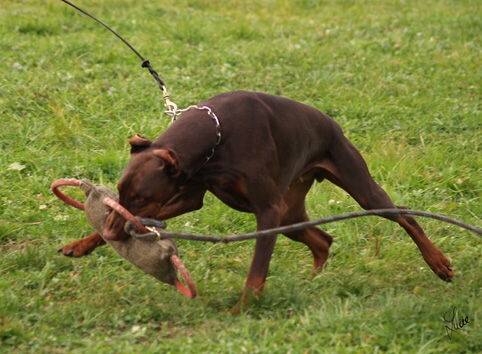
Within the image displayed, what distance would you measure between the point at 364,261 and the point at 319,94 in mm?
2969

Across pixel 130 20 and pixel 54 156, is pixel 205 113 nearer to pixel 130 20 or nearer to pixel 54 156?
pixel 54 156

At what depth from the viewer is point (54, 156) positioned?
5.89 meters

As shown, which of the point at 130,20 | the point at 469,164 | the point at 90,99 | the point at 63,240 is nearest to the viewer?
the point at 63,240

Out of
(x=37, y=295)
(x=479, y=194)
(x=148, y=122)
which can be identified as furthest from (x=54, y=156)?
(x=479, y=194)

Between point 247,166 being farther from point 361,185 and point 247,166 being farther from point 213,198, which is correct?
point 213,198

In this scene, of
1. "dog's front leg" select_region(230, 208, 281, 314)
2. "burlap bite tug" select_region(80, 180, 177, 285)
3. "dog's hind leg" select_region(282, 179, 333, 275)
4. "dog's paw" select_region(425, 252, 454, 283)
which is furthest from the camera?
"dog's hind leg" select_region(282, 179, 333, 275)

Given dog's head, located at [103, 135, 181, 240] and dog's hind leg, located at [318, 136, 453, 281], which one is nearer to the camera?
dog's head, located at [103, 135, 181, 240]

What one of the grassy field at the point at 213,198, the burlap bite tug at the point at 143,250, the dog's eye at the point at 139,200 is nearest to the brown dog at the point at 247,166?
the dog's eye at the point at 139,200

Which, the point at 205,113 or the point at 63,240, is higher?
the point at 205,113

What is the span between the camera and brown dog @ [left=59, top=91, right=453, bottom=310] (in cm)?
382

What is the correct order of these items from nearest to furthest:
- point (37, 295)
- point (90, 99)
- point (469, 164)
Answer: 1. point (37, 295)
2. point (469, 164)
3. point (90, 99)

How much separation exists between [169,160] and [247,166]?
0.42 metres

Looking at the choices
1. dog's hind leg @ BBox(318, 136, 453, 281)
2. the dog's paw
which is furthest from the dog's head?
the dog's paw

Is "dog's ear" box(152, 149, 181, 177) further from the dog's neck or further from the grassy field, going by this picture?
the grassy field
